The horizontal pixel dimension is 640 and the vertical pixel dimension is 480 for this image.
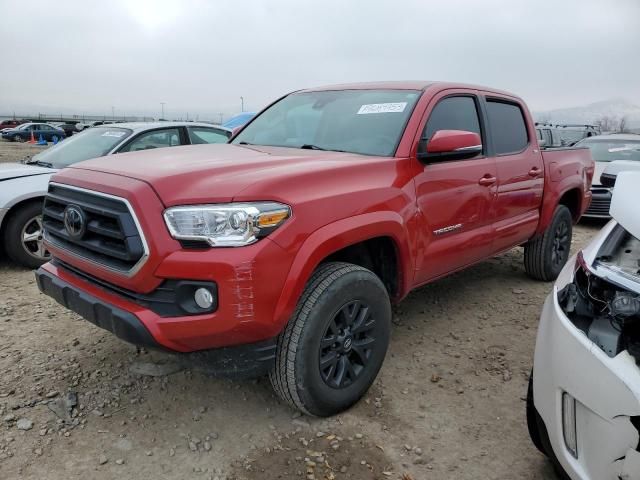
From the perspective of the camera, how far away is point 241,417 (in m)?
2.76

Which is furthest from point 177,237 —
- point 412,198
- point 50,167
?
point 50,167

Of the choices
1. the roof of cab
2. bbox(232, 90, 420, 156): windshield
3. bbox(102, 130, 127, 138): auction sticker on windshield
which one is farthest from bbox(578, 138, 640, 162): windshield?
bbox(102, 130, 127, 138): auction sticker on windshield

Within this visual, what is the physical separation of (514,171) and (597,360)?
2.63 meters

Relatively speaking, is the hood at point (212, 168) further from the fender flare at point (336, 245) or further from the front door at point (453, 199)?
the front door at point (453, 199)

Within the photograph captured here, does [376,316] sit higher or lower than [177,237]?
lower

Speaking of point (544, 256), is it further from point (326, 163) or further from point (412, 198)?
point (326, 163)

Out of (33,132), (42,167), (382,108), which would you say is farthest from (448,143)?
(33,132)

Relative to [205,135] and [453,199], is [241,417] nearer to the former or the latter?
[453,199]

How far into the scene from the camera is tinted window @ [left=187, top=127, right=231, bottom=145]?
6.24m

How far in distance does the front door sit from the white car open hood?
3.86 ft

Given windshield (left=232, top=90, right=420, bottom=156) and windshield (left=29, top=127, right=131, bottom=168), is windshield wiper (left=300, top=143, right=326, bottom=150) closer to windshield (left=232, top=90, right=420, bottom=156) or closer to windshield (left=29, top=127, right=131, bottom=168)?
windshield (left=232, top=90, right=420, bottom=156)

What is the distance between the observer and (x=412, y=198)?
9.77 ft

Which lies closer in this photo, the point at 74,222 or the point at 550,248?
the point at 74,222

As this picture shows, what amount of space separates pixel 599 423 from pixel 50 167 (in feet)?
17.6
